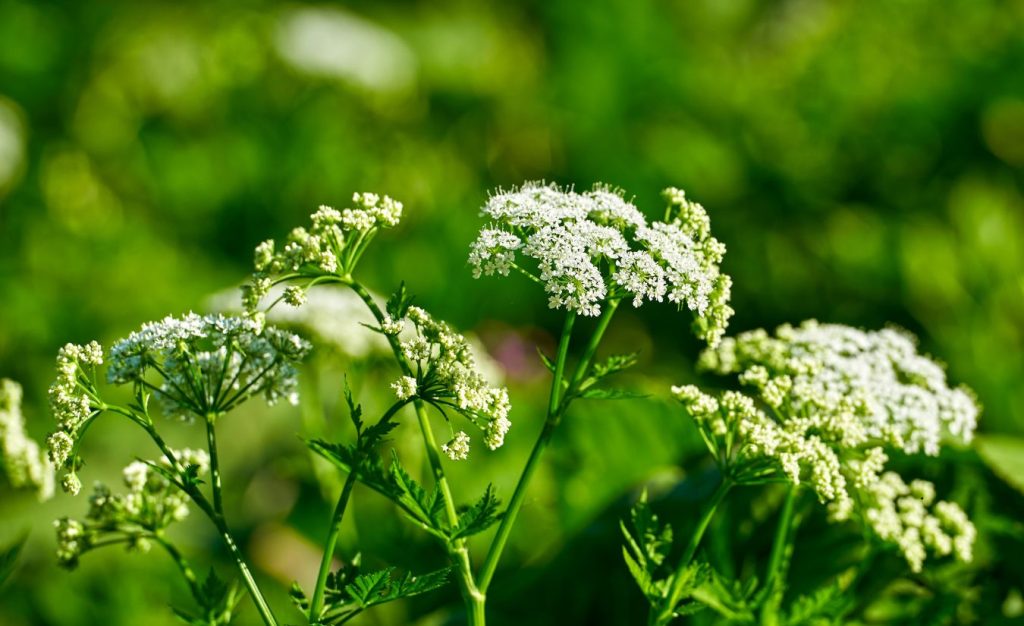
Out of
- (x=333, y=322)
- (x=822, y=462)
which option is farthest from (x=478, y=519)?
(x=333, y=322)

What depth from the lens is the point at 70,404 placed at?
1298 millimetres

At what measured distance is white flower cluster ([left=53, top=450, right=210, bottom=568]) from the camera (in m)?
1.42

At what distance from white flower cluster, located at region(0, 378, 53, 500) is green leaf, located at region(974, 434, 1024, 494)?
1.90 meters

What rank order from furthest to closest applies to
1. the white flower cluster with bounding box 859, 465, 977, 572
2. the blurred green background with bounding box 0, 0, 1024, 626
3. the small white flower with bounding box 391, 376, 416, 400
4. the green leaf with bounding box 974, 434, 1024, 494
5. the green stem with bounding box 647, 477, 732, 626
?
the blurred green background with bounding box 0, 0, 1024, 626
the green leaf with bounding box 974, 434, 1024, 494
the white flower cluster with bounding box 859, 465, 977, 572
the green stem with bounding box 647, 477, 732, 626
the small white flower with bounding box 391, 376, 416, 400

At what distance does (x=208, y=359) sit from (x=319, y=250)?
263 millimetres

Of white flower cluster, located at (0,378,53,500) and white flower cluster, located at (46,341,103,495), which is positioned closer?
white flower cluster, located at (46,341,103,495)

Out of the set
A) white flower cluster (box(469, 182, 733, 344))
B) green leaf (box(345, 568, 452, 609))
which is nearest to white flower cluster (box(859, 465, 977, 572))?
white flower cluster (box(469, 182, 733, 344))

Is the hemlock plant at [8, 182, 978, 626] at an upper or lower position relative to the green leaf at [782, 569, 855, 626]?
upper

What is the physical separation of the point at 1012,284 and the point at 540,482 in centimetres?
263

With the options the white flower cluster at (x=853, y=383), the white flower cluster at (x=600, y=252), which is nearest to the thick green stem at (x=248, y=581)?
the white flower cluster at (x=600, y=252)

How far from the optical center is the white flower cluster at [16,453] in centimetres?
162

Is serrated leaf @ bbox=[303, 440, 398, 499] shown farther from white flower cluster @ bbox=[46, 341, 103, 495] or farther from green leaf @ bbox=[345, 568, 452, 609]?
white flower cluster @ bbox=[46, 341, 103, 495]

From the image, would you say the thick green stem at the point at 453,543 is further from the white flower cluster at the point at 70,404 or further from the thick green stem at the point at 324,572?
the white flower cluster at the point at 70,404

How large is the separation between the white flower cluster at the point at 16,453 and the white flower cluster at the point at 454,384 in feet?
2.48
